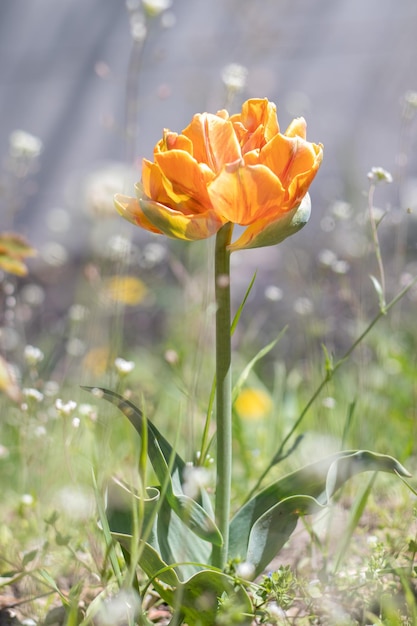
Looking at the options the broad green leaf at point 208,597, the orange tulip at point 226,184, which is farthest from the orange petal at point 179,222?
the broad green leaf at point 208,597

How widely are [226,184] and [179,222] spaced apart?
77 millimetres

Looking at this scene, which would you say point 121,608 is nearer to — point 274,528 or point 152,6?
point 274,528

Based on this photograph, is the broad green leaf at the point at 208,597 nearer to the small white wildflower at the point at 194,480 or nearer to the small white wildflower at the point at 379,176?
the small white wildflower at the point at 194,480

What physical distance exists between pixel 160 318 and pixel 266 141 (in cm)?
268

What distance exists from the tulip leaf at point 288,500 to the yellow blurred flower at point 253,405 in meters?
1.20

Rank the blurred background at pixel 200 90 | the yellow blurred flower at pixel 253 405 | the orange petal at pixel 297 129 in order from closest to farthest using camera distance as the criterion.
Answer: the orange petal at pixel 297 129 → the yellow blurred flower at pixel 253 405 → the blurred background at pixel 200 90

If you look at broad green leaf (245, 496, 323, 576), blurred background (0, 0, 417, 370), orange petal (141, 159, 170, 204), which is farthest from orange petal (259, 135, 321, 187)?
blurred background (0, 0, 417, 370)

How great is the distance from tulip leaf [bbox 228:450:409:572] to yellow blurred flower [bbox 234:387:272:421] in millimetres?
1198

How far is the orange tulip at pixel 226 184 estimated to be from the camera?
83cm

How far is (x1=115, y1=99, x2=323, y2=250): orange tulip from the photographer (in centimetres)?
83

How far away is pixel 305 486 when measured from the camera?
934 millimetres

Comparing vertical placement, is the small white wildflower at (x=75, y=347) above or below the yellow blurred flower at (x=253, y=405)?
above

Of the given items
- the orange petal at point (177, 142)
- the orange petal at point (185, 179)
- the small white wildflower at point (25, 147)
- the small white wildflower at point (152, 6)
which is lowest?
the small white wildflower at point (25, 147)

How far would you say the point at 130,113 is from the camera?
4.67ft
